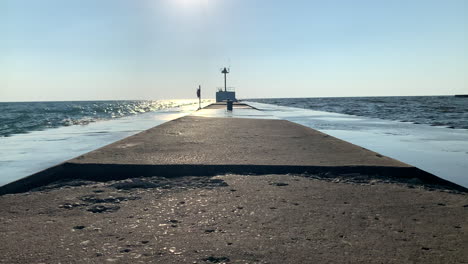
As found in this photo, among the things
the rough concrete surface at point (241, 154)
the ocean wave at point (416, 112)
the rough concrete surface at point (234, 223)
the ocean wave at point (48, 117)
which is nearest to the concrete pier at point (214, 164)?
the rough concrete surface at point (241, 154)

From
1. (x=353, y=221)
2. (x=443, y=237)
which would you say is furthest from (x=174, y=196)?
(x=443, y=237)

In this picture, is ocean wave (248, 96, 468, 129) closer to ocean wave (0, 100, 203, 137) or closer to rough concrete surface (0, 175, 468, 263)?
rough concrete surface (0, 175, 468, 263)

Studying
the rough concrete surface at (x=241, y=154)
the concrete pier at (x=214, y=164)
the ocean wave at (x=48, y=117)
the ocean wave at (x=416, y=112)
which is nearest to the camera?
the concrete pier at (x=214, y=164)

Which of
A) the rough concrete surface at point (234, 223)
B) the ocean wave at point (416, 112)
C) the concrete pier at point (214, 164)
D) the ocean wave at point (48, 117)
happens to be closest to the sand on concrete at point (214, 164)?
the concrete pier at point (214, 164)

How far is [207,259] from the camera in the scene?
2.67 metres

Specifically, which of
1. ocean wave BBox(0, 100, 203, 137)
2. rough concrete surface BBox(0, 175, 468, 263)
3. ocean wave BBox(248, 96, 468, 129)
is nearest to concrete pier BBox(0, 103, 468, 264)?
rough concrete surface BBox(0, 175, 468, 263)

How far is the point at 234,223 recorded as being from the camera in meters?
3.43

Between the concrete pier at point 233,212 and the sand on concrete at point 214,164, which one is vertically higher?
the sand on concrete at point 214,164

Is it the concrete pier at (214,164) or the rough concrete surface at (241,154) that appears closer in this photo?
the concrete pier at (214,164)

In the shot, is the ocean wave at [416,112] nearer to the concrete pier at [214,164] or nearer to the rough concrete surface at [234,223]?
the concrete pier at [214,164]

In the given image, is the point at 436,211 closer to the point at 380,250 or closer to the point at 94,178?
the point at 380,250

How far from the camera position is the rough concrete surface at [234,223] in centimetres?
275

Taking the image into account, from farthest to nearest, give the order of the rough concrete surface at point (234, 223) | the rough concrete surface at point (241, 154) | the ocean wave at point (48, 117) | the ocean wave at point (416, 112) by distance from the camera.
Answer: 1. the ocean wave at point (48, 117)
2. the ocean wave at point (416, 112)
3. the rough concrete surface at point (241, 154)
4. the rough concrete surface at point (234, 223)

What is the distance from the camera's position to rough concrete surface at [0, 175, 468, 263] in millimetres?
2746
